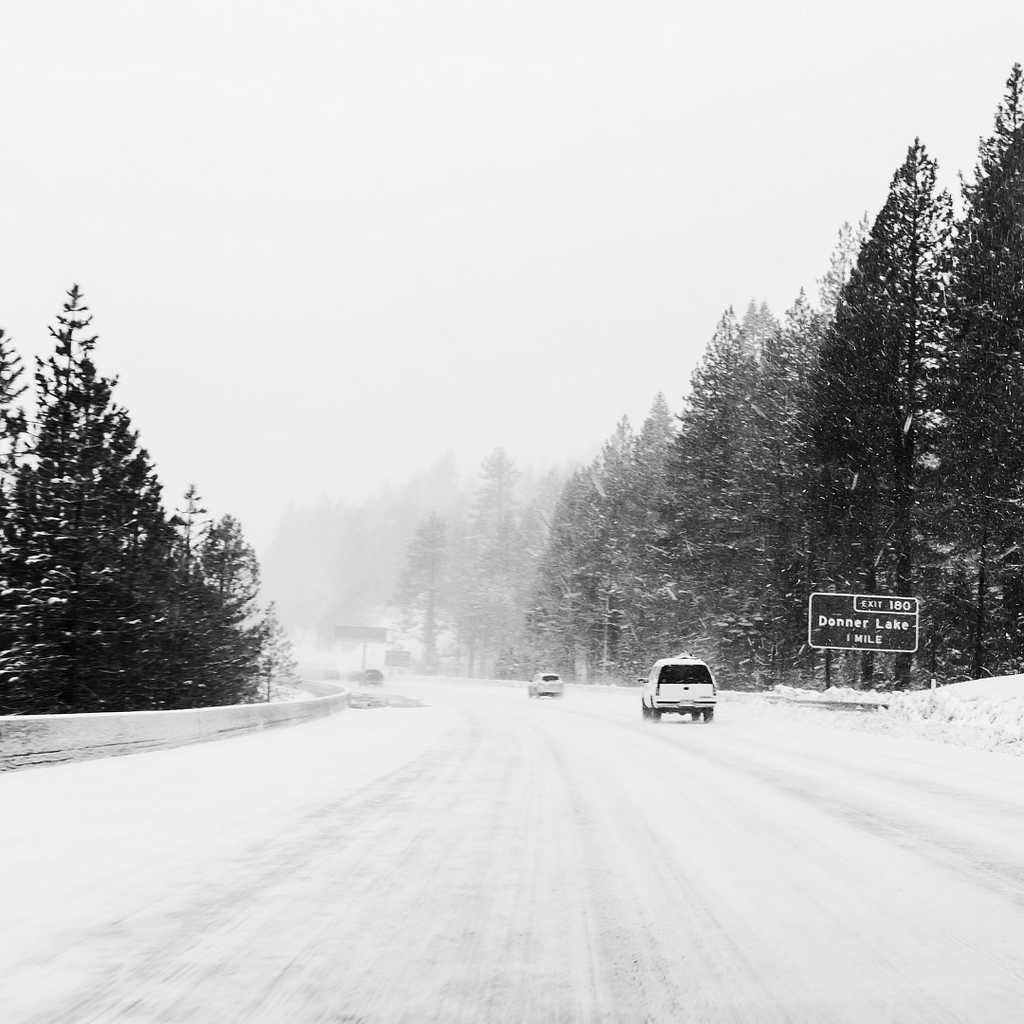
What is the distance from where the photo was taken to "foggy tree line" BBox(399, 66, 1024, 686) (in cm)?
3106

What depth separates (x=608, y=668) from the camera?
67188 mm

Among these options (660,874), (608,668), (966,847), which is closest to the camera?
(660,874)

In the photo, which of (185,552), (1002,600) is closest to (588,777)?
(1002,600)

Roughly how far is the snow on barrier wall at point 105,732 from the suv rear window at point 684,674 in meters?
12.9

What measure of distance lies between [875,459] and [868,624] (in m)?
7.75

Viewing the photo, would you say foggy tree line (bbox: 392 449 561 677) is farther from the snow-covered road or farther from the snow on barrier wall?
the snow-covered road

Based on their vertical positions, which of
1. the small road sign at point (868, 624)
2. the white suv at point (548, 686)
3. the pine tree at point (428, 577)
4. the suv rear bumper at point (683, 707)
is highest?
the pine tree at point (428, 577)

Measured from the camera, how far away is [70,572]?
24.1m

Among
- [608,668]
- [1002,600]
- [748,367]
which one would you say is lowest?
[608,668]

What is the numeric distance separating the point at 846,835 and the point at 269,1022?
223 inches

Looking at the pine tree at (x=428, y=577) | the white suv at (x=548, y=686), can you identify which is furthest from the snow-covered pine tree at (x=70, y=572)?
the pine tree at (x=428, y=577)

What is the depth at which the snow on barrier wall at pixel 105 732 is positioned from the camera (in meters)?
11.7

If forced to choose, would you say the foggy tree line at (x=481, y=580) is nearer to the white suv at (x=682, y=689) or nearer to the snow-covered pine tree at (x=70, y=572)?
the white suv at (x=682, y=689)

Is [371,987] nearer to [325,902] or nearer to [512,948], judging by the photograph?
[512,948]
